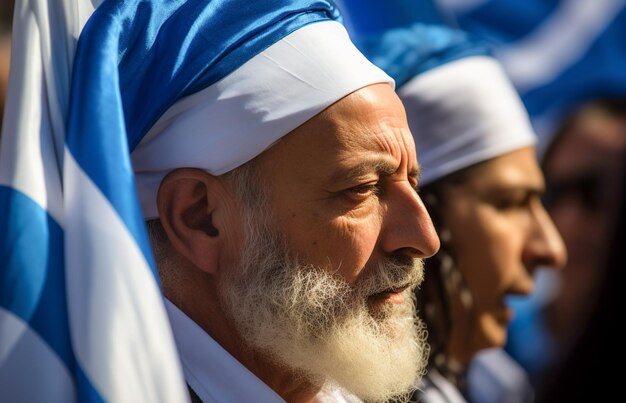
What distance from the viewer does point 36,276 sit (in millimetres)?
2689

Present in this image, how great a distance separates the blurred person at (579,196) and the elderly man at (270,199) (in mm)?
3761

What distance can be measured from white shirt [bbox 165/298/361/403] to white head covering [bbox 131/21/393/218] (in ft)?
1.57

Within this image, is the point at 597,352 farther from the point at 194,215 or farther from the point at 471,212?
the point at 471,212

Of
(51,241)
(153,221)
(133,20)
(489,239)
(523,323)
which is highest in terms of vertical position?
(133,20)

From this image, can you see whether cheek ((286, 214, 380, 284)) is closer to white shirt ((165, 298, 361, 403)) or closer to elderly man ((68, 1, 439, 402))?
elderly man ((68, 1, 439, 402))

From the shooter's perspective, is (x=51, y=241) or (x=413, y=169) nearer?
(x=51, y=241)

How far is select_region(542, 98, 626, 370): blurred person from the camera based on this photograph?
23.5 ft

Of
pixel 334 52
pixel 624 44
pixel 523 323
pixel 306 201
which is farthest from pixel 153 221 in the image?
pixel 624 44

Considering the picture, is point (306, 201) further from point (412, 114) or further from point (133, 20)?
point (412, 114)

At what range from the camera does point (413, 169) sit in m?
3.46

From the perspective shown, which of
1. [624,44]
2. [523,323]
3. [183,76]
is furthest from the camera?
[624,44]

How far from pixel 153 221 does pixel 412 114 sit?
1966 millimetres

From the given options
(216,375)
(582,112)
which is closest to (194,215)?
(216,375)

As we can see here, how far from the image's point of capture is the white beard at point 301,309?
323 cm
